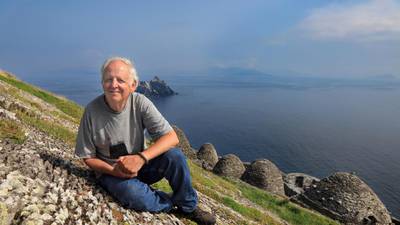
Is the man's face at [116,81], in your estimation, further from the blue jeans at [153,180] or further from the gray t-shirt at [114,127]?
the blue jeans at [153,180]

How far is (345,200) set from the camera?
49.6m

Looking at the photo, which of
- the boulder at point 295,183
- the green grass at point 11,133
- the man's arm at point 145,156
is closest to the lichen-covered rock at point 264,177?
the boulder at point 295,183

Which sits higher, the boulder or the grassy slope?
the grassy slope

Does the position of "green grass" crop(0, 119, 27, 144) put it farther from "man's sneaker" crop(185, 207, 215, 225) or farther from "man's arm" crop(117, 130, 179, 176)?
"man's sneaker" crop(185, 207, 215, 225)

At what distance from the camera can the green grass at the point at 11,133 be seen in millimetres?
11219

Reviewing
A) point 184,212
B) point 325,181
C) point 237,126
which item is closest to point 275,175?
point 325,181

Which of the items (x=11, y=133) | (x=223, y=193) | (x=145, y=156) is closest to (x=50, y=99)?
(x=223, y=193)

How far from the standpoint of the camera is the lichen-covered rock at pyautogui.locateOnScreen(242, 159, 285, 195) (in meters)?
58.7

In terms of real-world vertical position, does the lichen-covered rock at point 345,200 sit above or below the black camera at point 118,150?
below

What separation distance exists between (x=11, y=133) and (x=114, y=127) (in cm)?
481

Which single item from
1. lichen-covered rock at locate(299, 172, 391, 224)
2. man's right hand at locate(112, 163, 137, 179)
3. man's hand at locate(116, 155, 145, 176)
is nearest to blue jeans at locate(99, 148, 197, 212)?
man's right hand at locate(112, 163, 137, 179)

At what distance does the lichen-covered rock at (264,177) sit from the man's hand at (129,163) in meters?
52.1

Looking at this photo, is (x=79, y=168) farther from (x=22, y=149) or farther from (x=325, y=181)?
(x=325, y=181)

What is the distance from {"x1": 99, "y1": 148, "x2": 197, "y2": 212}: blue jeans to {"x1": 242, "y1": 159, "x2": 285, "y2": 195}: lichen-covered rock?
166 feet
